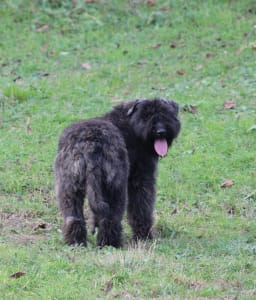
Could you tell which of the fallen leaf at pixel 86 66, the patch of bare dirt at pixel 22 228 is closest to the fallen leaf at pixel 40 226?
the patch of bare dirt at pixel 22 228

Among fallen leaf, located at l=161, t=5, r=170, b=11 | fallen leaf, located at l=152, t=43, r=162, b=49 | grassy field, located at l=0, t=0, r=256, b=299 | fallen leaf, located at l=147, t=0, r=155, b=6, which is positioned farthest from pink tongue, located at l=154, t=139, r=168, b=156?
fallen leaf, located at l=147, t=0, r=155, b=6

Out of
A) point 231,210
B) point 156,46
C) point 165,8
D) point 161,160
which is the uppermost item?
point 165,8

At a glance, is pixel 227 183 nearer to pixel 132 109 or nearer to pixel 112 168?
pixel 132 109

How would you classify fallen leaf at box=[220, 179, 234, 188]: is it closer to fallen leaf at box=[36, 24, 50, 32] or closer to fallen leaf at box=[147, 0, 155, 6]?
fallen leaf at box=[36, 24, 50, 32]

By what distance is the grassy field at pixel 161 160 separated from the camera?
7.43m

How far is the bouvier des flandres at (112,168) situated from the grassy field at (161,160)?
Answer: 279 mm

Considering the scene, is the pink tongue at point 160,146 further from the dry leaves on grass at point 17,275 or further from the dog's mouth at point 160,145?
the dry leaves on grass at point 17,275

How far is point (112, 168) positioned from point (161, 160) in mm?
3212

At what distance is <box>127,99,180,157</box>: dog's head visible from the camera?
370 inches

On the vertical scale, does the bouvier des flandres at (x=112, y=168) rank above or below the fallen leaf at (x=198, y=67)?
below

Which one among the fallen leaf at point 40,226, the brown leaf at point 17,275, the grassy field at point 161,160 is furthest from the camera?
the fallen leaf at point 40,226

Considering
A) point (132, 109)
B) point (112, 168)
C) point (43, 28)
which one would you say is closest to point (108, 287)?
point (112, 168)

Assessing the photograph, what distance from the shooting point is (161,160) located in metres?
11.9

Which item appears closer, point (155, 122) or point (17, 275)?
point (17, 275)
